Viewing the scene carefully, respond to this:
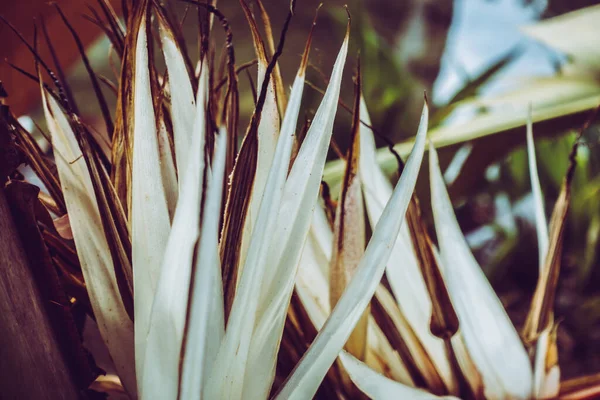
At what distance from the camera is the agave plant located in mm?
142

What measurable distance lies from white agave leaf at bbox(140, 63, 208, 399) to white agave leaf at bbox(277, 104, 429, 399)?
4 cm

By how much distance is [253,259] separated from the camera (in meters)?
0.15

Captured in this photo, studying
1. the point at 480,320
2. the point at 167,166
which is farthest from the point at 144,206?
the point at 480,320

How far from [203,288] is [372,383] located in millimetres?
A: 78

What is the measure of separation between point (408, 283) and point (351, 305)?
0.25 feet

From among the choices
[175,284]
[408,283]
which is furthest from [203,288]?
[408,283]

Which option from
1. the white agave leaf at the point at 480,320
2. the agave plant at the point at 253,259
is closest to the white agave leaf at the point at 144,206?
the agave plant at the point at 253,259

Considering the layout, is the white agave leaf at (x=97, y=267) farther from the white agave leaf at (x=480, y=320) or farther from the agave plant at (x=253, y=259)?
the white agave leaf at (x=480, y=320)

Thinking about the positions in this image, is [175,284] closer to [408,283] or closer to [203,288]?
[203,288]

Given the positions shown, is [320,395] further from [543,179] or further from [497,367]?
[543,179]

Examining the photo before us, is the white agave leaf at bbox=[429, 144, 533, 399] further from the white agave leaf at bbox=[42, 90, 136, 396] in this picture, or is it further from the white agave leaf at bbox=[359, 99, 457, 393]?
the white agave leaf at bbox=[42, 90, 136, 396]

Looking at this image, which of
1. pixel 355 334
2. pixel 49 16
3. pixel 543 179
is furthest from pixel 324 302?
pixel 543 179

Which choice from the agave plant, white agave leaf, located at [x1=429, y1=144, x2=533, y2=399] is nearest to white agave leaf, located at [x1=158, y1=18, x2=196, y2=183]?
the agave plant

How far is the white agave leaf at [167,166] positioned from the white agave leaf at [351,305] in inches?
2.9
